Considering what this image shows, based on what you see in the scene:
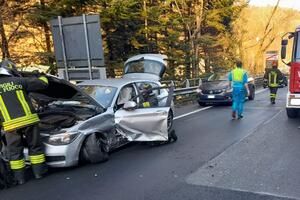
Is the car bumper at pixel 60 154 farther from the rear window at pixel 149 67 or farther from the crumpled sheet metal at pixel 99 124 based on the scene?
the rear window at pixel 149 67

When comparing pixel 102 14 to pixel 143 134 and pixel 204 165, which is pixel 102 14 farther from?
pixel 204 165

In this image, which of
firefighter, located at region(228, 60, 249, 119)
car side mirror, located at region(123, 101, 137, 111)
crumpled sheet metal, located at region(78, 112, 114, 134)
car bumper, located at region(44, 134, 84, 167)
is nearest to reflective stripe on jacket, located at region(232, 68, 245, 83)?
firefighter, located at region(228, 60, 249, 119)

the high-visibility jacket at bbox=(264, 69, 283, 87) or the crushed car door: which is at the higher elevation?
the crushed car door

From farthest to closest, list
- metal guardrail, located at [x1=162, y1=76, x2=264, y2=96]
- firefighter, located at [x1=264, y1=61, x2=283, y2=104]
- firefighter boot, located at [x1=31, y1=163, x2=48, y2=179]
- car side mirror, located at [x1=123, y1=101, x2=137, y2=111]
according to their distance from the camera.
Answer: metal guardrail, located at [x1=162, y1=76, x2=264, y2=96] < firefighter, located at [x1=264, y1=61, x2=283, y2=104] < car side mirror, located at [x1=123, y1=101, x2=137, y2=111] < firefighter boot, located at [x1=31, y1=163, x2=48, y2=179]

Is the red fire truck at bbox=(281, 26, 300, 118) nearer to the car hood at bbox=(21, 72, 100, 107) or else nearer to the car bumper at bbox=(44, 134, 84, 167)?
the car hood at bbox=(21, 72, 100, 107)

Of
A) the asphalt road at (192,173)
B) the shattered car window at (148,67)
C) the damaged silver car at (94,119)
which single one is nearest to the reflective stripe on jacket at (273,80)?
the shattered car window at (148,67)

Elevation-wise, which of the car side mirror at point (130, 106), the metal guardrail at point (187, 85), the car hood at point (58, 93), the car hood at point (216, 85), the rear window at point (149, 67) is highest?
the car hood at point (58, 93)

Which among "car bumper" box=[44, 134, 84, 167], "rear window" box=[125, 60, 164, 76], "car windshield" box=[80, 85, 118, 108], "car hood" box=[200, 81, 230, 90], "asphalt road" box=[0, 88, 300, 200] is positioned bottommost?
"car hood" box=[200, 81, 230, 90]

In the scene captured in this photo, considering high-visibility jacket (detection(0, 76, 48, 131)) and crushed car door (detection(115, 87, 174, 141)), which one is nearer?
high-visibility jacket (detection(0, 76, 48, 131))

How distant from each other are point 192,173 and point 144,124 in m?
1.89

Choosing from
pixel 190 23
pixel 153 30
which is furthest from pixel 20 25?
pixel 190 23

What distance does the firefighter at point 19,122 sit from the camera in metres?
5.38

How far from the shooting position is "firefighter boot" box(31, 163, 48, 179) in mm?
5594

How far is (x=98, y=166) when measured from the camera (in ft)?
20.4
